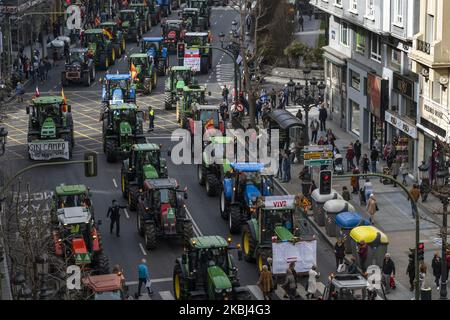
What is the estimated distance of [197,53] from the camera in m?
87.7

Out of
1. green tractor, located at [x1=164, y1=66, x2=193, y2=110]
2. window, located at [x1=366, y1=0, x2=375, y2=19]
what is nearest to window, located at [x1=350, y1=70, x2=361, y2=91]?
window, located at [x1=366, y1=0, x2=375, y2=19]

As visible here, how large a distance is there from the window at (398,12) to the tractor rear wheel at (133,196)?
53.2 feet

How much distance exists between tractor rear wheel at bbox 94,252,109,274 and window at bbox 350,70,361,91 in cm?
2900

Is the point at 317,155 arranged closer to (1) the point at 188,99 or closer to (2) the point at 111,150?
(2) the point at 111,150

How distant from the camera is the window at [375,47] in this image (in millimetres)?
64594

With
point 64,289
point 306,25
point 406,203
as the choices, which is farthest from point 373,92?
point 306,25

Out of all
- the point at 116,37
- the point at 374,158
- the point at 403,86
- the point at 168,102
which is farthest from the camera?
the point at 116,37

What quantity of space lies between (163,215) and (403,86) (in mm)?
18558

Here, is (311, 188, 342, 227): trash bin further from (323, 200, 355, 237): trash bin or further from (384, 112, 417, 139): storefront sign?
(384, 112, 417, 139): storefront sign

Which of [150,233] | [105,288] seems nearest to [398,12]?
[150,233]

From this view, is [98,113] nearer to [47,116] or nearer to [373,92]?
[47,116]

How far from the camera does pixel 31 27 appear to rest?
319 feet

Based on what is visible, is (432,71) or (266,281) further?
(432,71)

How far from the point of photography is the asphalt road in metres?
45.7
